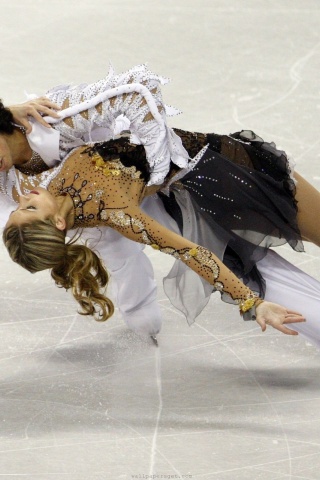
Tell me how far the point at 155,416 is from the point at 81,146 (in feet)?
2.69

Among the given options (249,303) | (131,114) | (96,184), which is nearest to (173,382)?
(249,303)

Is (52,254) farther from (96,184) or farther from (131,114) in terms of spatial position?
(131,114)

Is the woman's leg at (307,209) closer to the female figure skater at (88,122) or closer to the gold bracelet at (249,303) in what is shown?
the female figure skater at (88,122)

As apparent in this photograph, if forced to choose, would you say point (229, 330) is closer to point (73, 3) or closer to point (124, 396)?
point (124, 396)

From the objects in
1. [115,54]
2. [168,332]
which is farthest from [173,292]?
[115,54]

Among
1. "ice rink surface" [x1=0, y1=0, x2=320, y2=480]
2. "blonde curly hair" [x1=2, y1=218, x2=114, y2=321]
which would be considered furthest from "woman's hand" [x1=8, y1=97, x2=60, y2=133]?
"ice rink surface" [x1=0, y1=0, x2=320, y2=480]

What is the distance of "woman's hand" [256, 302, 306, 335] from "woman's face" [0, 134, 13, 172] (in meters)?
0.85

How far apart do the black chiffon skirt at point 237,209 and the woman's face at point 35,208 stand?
0.47 metres

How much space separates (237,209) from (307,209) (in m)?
0.22

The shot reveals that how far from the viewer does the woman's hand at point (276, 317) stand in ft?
9.18

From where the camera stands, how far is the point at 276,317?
9.23ft

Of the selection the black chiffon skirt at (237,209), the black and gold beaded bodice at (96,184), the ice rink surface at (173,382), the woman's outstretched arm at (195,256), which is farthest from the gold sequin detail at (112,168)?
the ice rink surface at (173,382)

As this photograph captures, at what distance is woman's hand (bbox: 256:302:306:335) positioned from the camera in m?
2.80

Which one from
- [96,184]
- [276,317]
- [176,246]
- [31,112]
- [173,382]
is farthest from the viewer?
[173,382]
